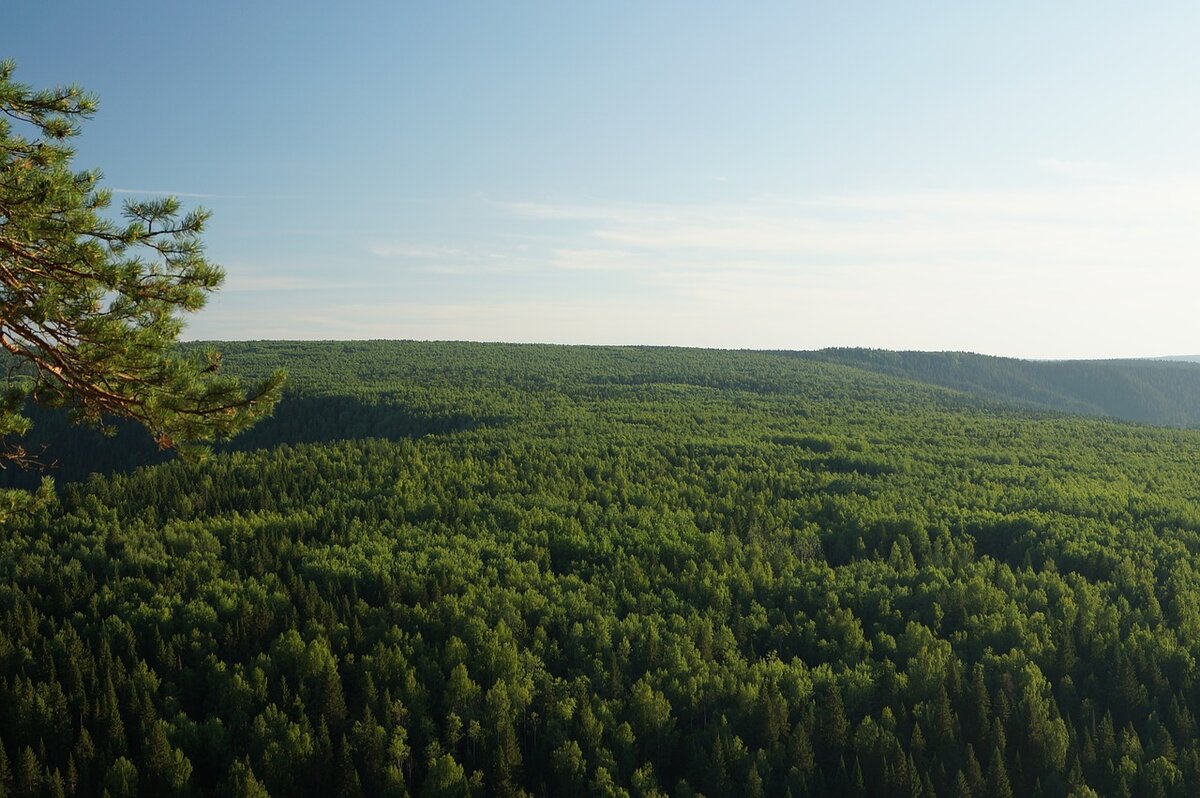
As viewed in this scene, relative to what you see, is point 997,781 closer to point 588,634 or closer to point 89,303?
point 588,634

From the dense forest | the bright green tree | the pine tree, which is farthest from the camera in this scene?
the dense forest

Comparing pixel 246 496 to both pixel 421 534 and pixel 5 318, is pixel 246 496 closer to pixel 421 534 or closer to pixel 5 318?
pixel 421 534

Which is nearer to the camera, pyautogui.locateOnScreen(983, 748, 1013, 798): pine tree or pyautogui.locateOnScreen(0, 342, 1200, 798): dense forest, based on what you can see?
pyautogui.locateOnScreen(983, 748, 1013, 798): pine tree

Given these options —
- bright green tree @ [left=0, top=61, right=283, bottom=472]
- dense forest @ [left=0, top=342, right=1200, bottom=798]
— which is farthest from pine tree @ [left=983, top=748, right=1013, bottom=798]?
bright green tree @ [left=0, top=61, right=283, bottom=472]

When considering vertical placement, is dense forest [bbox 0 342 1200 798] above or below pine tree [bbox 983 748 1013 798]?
above

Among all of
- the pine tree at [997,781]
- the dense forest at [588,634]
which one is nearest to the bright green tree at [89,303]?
the dense forest at [588,634]

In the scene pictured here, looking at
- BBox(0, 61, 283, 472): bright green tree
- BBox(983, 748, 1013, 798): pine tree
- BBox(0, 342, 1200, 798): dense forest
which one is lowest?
→ BBox(983, 748, 1013, 798): pine tree

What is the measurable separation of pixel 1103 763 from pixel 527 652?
34.5m

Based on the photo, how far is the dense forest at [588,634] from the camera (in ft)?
173

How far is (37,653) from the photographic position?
58.7 m

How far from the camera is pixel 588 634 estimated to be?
2518 inches

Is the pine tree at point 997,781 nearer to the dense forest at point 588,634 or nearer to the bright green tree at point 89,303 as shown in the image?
the dense forest at point 588,634

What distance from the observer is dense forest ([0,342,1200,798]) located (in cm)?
5284

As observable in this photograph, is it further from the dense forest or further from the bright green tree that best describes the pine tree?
the bright green tree
